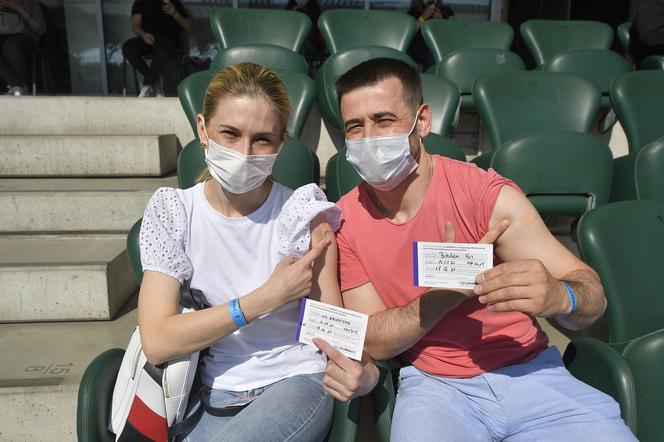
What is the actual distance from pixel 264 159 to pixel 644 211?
54.2 inches

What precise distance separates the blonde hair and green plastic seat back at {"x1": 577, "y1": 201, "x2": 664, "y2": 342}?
3.65ft

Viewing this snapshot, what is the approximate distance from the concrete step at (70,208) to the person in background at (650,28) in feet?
14.2

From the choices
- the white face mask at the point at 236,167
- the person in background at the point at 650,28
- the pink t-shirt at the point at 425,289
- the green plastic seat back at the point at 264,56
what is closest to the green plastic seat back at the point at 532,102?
the green plastic seat back at the point at 264,56

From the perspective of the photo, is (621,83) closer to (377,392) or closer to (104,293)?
(377,392)

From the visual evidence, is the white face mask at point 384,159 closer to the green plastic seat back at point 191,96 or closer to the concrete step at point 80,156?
the green plastic seat back at point 191,96

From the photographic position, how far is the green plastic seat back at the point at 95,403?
121 cm

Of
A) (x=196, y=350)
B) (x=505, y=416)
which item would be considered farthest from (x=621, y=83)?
(x=196, y=350)

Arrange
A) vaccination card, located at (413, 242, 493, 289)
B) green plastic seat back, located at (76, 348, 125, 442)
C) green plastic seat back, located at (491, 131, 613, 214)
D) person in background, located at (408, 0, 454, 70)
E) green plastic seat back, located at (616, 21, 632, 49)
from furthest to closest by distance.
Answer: person in background, located at (408, 0, 454, 70) → green plastic seat back, located at (616, 21, 632, 49) → green plastic seat back, located at (491, 131, 613, 214) → green plastic seat back, located at (76, 348, 125, 442) → vaccination card, located at (413, 242, 493, 289)

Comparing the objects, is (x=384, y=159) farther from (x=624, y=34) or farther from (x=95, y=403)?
(x=624, y=34)

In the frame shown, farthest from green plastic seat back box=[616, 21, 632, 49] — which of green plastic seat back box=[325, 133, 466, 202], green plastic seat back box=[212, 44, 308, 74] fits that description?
green plastic seat back box=[325, 133, 466, 202]

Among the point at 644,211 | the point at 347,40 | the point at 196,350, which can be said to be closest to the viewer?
the point at 196,350

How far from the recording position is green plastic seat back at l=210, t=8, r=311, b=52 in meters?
4.42

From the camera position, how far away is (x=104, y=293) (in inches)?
84.7

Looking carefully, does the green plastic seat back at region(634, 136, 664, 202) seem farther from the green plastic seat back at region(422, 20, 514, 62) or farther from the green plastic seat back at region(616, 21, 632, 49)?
the green plastic seat back at region(616, 21, 632, 49)
